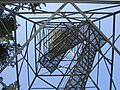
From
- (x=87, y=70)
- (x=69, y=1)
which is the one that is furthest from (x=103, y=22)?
(x=69, y=1)

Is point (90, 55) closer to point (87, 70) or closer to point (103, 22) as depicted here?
point (87, 70)

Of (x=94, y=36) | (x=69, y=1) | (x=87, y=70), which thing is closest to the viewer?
(x=69, y=1)

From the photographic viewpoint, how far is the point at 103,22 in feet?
48.8

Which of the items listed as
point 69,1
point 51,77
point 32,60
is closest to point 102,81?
point 51,77

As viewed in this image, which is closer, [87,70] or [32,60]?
Answer: [87,70]

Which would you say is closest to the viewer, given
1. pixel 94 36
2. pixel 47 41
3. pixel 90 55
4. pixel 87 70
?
pixel 87 70

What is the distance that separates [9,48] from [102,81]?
15.5 ft

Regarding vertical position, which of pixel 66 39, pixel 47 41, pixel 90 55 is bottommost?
pixel 90 55

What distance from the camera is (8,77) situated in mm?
15219

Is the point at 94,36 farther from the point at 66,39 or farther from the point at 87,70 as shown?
the point at 87,70

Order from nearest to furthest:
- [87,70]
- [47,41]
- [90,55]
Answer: [87,70], [90,55], [47,41]

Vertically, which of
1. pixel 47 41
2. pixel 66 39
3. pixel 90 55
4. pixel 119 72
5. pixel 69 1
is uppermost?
pixel 47 41

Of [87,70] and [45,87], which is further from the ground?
[45,87]

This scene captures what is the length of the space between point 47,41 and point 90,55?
19.3 ft
